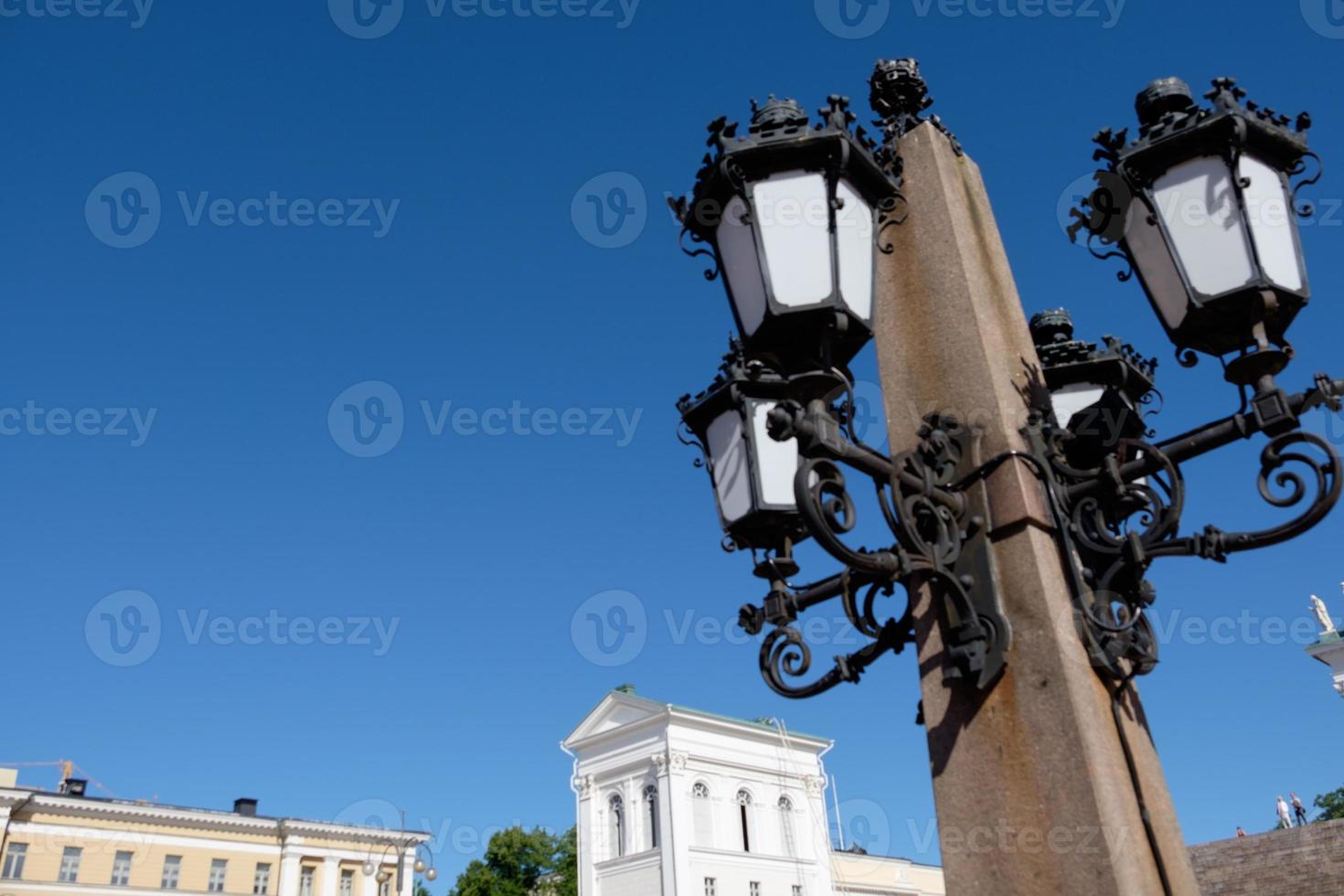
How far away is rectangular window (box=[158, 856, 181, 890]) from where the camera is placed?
40.7 meters

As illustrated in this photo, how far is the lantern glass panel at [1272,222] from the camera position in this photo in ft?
10.2

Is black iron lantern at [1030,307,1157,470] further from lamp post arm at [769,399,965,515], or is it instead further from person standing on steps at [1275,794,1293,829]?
person standing on steps at [1275,794,1293,829]

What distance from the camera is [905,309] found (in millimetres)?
4105

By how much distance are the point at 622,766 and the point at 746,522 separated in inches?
1551

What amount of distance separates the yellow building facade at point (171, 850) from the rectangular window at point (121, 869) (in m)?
0.03

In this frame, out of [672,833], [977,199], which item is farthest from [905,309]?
[672,833]

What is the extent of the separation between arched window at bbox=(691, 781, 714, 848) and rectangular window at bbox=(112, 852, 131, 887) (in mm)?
21796

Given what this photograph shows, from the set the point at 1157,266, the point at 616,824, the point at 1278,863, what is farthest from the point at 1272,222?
the point at 616,824

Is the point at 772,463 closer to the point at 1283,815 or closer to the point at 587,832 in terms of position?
the point at 1283,815

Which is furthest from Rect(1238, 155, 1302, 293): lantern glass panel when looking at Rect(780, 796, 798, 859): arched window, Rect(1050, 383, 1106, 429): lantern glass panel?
Rect(780, 796, 798, 859): arched window

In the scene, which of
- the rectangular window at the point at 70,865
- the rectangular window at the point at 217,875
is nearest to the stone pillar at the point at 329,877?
the rectangular window at the point at 217,875

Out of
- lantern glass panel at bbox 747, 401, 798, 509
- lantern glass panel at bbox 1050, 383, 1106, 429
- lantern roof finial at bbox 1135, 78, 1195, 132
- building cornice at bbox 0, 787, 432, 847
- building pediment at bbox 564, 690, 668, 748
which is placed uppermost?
building pediment at bbox 564, 690, 668, 748

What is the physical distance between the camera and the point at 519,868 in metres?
50.2

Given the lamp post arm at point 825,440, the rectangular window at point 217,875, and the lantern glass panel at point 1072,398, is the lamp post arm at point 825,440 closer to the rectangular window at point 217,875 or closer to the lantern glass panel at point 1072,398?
the lantern glass panel at point 1072,398
